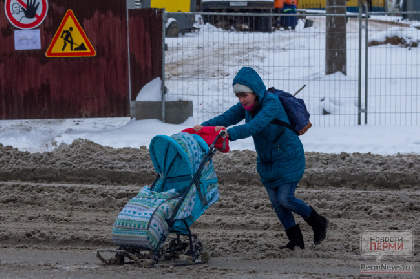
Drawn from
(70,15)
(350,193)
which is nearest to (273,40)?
(70,15)

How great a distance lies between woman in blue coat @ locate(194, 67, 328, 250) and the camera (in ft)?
20.5

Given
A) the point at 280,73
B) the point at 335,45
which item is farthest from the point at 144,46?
the point at 335,45

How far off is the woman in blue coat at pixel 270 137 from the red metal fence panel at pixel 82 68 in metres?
7.14

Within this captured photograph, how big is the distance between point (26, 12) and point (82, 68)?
1407 mm

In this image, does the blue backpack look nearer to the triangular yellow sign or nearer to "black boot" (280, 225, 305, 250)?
"black boot" (280, 225, 305, 250)

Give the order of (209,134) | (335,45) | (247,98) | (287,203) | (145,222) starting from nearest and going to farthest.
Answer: (145,222) < (209,134) < (247,98) < (287,203) < (335,45)

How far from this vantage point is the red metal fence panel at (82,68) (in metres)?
13.5

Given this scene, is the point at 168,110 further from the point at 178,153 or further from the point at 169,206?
the point at 169,206

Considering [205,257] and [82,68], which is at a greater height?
[82,68]

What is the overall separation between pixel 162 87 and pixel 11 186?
4225 millimetres

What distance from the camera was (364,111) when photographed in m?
13.2

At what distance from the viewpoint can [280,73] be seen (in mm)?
14375

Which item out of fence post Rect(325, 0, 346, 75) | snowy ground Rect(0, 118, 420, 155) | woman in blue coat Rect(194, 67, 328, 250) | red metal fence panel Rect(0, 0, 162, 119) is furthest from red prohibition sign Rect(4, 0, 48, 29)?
woman in blue coat Rect(194, 67, 328, 250)

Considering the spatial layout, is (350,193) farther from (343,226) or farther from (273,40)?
Answer: (273,40)
